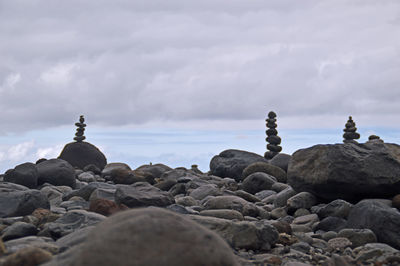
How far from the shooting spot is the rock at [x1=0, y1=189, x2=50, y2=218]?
8852 mm

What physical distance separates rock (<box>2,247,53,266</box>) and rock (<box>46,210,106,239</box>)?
5.67 feet

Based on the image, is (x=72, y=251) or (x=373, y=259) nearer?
(x=72, y=251)

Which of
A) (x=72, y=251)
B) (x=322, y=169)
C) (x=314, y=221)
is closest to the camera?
(x=72, y=251)

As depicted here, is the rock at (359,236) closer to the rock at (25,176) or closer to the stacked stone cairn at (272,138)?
the rock at (25,176)

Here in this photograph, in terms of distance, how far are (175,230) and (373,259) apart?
163 inches

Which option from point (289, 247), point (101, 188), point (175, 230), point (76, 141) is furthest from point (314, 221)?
point (76, 141)

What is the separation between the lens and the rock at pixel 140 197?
29.6ft

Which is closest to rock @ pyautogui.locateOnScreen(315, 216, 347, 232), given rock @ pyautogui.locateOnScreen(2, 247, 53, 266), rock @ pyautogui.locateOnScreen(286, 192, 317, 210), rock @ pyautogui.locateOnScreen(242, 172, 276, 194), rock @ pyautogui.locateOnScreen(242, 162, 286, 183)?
rock @ pyautogui.locateOnScreen(286, 192, 317, 210)

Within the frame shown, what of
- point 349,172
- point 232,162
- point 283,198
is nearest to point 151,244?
point 349,172

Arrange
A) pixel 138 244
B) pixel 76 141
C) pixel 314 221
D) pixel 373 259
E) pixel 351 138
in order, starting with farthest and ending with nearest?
pixel 351 138, pixel 76 141, pixel 314 221, pixel 373 259, pixel 138 244

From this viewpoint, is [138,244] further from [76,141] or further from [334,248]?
[76,141]

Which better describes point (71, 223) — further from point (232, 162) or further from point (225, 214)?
point (232, 162)

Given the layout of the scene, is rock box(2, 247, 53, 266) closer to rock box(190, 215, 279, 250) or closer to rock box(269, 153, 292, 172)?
rock box(190, 215, 279, 250)

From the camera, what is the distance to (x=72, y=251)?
15.6ft
